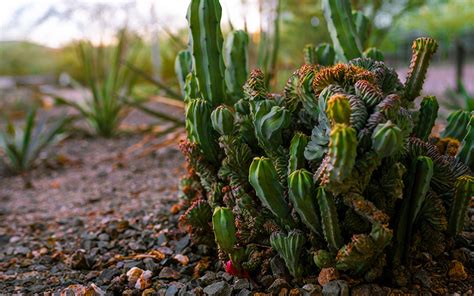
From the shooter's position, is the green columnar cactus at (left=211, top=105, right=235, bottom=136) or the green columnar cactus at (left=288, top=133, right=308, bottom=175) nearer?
the green columnar cactus at (left=288, top=133, right=308, bottom=175)

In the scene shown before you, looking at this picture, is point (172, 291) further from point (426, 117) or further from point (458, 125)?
point (458, 125)

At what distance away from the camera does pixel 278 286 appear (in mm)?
1374

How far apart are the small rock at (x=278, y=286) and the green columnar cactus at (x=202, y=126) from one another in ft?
1.53

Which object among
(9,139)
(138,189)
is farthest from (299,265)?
(9,139)

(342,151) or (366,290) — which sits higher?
(342,151)

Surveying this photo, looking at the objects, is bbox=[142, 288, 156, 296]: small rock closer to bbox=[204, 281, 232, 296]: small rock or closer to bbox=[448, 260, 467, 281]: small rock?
bbox=[204, 281, 232, 296]: small rock

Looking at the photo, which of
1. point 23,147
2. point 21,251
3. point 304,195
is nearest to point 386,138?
point 304,195

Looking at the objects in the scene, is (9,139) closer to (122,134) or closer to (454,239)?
(122,134)

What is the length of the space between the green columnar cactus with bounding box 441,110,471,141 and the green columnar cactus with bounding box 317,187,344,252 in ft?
2.43

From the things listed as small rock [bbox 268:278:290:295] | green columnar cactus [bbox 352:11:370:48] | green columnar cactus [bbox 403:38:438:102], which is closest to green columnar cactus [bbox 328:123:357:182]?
small rock [bbox 268:278:290:295]

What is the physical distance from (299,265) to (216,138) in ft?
1.67

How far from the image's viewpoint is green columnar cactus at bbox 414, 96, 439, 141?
1.57 m

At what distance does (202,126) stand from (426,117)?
0.69 m

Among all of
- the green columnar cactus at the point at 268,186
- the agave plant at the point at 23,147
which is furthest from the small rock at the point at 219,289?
the agave plant at the point at 23,147
